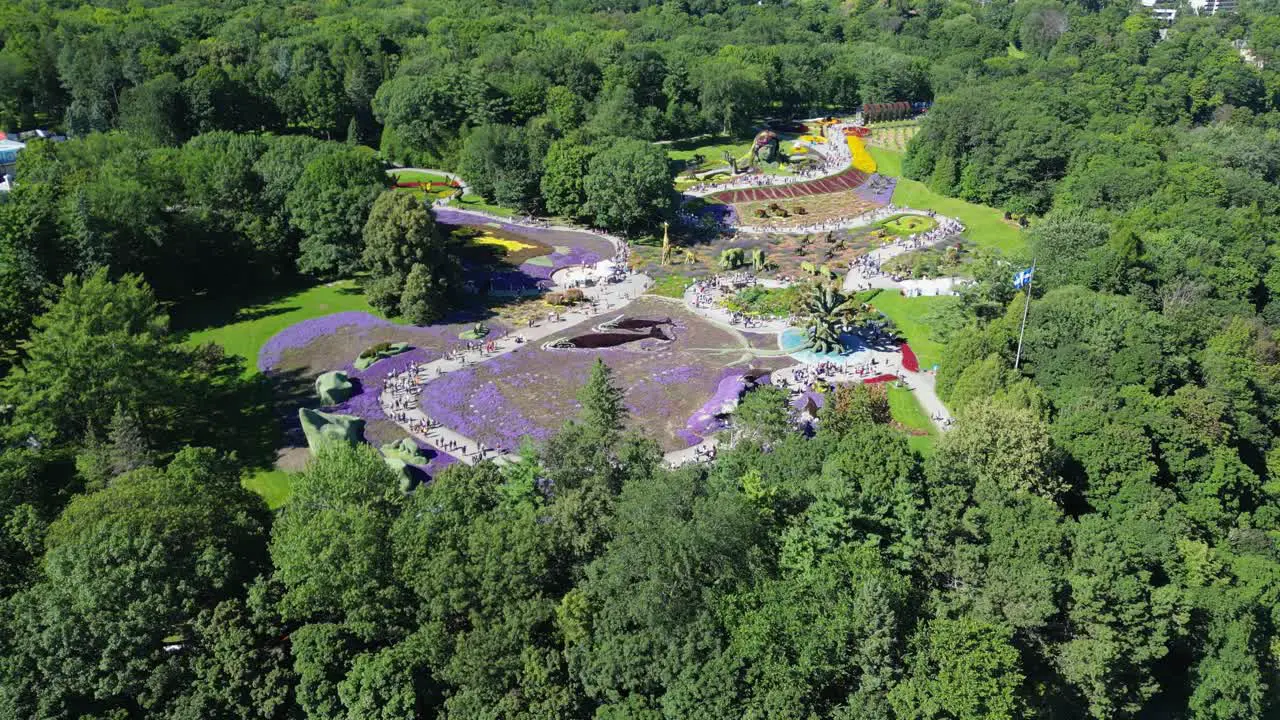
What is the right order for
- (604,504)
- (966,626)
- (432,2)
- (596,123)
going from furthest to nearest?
1. (432,2)
2. (596,123)
3. (604,504)
4. (966,626)

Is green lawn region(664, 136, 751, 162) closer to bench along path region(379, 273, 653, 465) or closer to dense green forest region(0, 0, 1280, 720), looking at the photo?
dense green forest region(0, 0, 1280, 720)

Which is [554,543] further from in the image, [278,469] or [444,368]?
[444,368]

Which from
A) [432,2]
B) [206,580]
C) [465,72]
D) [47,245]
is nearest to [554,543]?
[206,580]

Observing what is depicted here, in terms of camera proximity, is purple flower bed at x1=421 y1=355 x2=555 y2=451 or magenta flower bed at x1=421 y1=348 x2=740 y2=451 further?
magenta flower bed at x1=421 y1=348 x2=740 y2=451

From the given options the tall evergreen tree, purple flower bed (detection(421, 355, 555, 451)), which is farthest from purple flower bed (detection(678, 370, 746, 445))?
the tall evergreen tree

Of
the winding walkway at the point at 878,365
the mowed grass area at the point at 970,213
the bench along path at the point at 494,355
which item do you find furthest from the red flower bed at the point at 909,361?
the mowed grass area at the point at 970,213

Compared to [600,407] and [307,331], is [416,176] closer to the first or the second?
[307,331]

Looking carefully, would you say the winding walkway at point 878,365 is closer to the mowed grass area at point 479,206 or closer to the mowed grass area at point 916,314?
the mowed grass area at point 916,314
